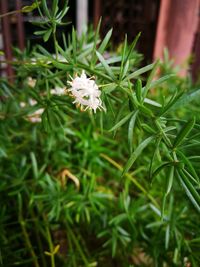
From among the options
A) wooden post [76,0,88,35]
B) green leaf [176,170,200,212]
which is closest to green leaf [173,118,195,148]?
green leaf [176,170,200,212]

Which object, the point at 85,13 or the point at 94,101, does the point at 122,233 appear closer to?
the point at 94,101

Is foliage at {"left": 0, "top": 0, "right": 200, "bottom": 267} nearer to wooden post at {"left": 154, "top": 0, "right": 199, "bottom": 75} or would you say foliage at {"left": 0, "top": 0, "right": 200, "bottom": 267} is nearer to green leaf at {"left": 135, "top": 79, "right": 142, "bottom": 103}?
green leaf at {"left": 135, "top": 79, "right": 142, "bottom": 103}

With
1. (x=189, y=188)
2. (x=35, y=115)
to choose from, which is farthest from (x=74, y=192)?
(x=189, y=188)

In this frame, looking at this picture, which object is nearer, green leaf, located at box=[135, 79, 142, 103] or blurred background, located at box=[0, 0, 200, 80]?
green leaf, located at box=[135, 79, 142, 103]

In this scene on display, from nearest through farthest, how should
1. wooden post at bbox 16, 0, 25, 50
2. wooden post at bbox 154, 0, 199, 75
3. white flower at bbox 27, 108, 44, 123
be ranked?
white flower at bbox 27, 108, 44, 123
wooden post at bbox 16, 0, 25, 50
wooden post at bbox 154, 0, 199, 75

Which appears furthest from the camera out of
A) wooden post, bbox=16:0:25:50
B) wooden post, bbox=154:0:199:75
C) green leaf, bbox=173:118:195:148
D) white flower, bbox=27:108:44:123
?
wooden post, bbox=154:0:199:75

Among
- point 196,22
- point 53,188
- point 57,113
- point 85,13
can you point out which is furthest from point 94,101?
point 196,22

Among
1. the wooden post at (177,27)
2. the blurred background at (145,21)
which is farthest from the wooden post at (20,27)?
the wooden post at (177,27)

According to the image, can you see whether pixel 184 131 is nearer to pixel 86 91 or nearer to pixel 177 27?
pixel 86 91

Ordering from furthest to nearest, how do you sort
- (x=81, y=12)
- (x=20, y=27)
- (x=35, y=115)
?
(x=81, y=12) → (x=20, y=27) → (x=35, y=115)

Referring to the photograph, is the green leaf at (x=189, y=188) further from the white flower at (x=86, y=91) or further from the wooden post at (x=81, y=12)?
the wooden post at (x=81, y=12)
